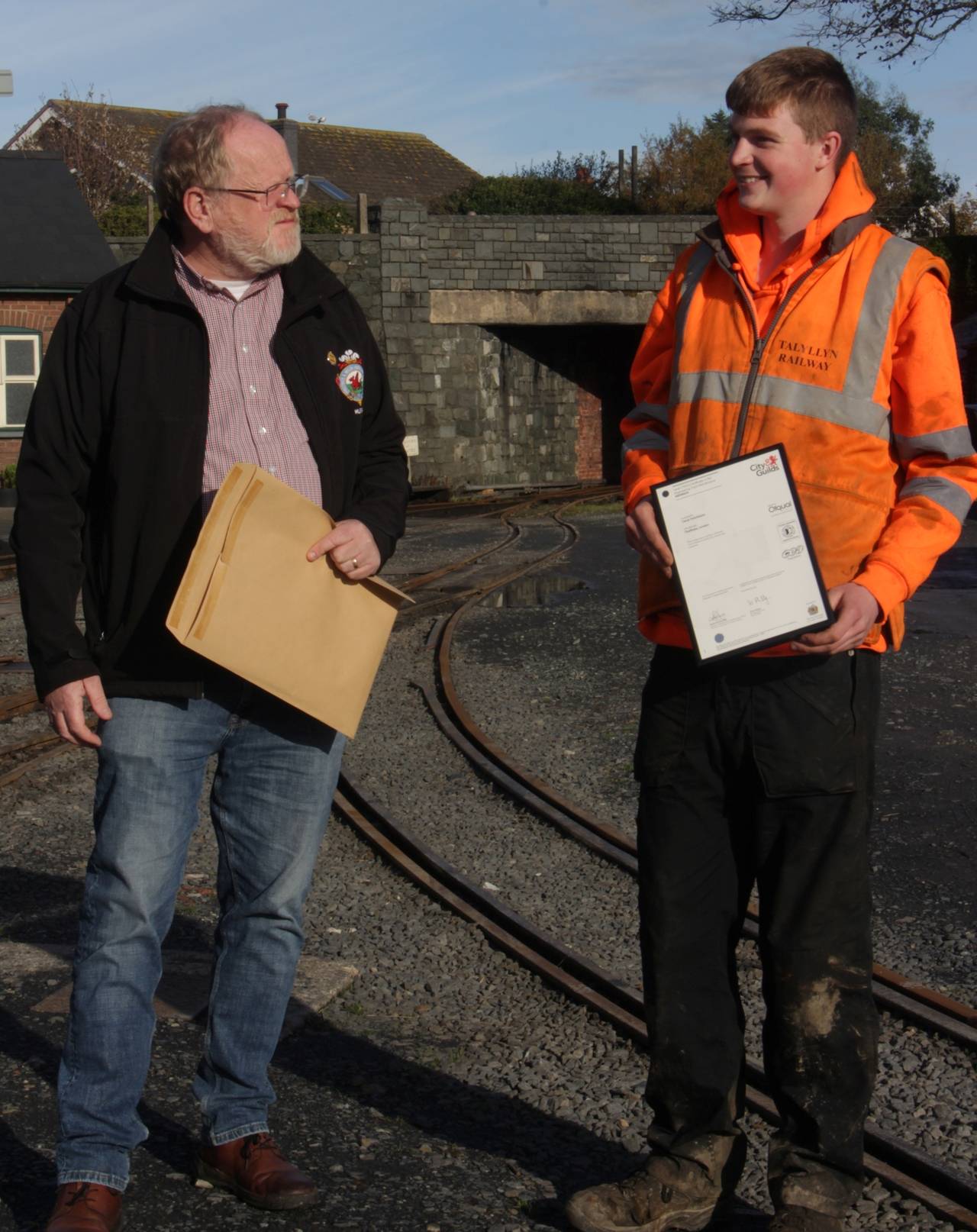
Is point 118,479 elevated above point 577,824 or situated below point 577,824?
above

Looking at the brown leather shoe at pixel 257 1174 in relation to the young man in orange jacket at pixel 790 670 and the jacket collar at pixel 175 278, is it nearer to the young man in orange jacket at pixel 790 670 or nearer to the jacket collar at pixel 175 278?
the young man in orange jacket at pixel 790 670

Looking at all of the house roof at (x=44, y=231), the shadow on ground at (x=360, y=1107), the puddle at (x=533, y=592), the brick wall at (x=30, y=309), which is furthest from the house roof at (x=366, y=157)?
the shadow on ground at (x=360, y=1107)

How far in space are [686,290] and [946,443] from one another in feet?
1.96

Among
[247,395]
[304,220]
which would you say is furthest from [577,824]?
[304,220]

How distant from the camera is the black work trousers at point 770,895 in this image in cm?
293

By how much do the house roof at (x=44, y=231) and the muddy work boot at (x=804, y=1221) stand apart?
26.4 m

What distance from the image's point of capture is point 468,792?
7.06 meters

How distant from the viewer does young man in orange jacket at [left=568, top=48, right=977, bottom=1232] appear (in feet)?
9.41

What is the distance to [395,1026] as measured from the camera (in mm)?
4348

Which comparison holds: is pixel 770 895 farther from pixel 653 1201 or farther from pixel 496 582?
pixel 496 582

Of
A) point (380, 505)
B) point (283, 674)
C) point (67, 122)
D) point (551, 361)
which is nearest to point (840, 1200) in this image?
point (283, 674)

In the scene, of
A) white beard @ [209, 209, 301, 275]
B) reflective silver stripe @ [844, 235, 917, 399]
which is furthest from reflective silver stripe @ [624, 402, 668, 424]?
white beard @ [209, 209, 301, 275]

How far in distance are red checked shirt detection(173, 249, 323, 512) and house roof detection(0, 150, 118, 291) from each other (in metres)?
25.3

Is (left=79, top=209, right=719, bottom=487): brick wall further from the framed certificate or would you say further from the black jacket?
the framed certificate
